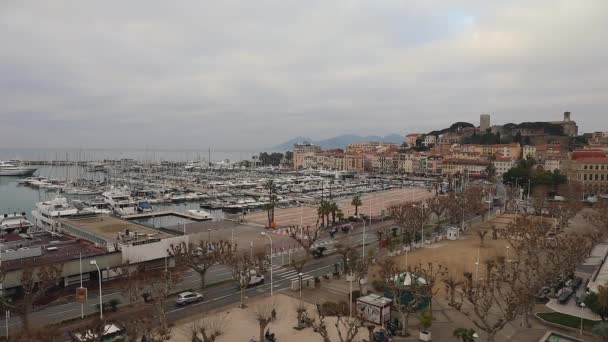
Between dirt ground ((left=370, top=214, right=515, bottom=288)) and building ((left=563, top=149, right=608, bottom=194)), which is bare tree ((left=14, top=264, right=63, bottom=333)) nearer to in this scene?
dirt ground ((left=370, top=214, right=515, bottom=288))

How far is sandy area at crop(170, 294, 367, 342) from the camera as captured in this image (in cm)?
2106

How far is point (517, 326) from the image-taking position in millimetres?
22828

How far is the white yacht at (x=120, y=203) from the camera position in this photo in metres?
69.8

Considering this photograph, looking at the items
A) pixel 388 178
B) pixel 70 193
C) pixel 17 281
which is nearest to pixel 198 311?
pixel 17 281

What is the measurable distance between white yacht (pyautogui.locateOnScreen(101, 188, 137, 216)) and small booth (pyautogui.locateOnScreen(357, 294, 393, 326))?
56118mm

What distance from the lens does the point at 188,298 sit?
2578 centimetres

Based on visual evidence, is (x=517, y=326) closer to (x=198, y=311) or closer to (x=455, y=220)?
(x=198, y=311)

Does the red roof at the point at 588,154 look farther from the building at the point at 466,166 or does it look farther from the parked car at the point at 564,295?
the parked car at the point at 564,295

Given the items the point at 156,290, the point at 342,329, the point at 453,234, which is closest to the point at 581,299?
the point at 342,329

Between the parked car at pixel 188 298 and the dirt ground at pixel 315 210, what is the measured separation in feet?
97.9

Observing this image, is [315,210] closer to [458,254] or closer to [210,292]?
[458,254]

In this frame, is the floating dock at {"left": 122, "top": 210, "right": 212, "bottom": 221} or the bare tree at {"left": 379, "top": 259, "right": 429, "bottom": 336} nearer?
the bare tree at {"left": 379, "top": 259, "right": 429, "bottom": 336}

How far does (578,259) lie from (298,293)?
20815 millimetres

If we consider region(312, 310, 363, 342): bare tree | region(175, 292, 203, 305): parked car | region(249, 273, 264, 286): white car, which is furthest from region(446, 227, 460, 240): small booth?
region(175, 292, 203, 305): parked car
